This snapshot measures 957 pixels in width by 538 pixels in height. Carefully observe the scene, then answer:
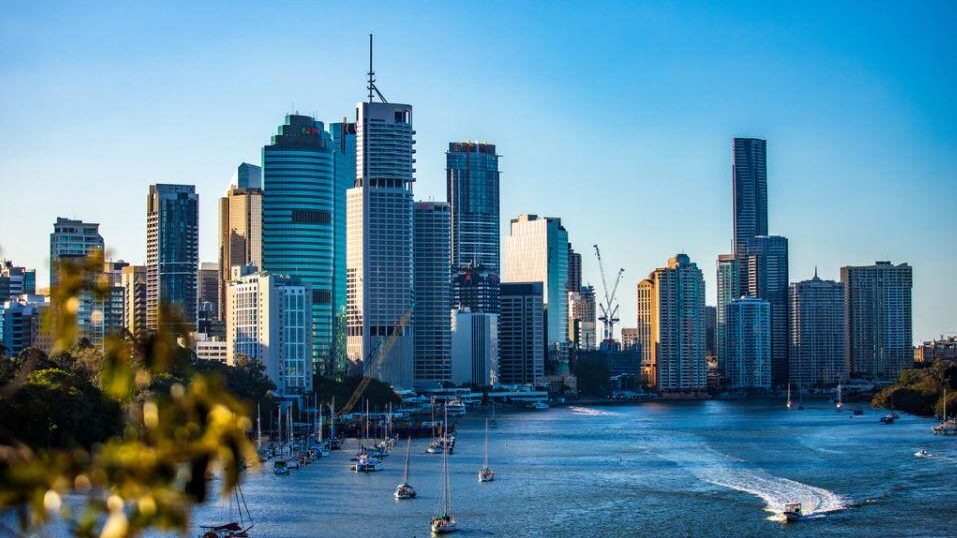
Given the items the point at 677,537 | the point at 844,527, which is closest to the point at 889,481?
the point at 844,527

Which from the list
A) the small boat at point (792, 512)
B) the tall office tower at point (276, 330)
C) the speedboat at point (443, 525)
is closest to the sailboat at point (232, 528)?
the speedboat at point (443, 525)

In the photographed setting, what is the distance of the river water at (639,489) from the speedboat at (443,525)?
2.41 ft

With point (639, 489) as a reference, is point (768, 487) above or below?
above

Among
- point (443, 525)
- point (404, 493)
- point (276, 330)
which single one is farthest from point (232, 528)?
point (276, 330)

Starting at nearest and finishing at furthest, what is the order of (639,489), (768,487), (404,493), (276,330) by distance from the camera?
(404,493) < (768,487) < (639,489) < (276,330)

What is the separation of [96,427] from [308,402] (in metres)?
87.3

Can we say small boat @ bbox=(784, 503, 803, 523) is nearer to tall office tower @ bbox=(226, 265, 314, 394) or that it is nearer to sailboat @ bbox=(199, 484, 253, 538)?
sailboat @ bbox=(199, 484, 253, 538)

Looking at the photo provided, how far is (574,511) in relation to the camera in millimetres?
74875

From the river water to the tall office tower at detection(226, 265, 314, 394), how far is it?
136 feet

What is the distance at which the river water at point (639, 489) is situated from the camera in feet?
227

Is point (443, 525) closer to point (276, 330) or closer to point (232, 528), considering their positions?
point (232, 528)

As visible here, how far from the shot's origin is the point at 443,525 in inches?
2648

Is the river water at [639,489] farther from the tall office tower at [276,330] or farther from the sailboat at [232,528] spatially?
the tall office tower at [276,330]

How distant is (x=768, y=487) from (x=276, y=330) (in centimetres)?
9973
